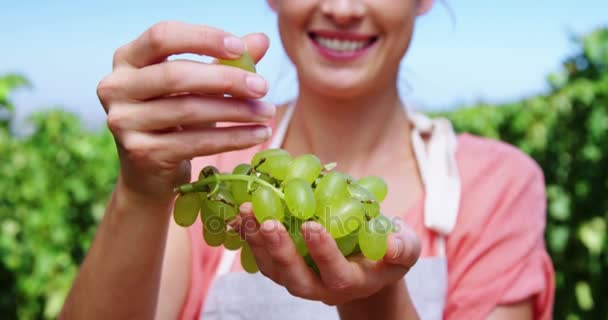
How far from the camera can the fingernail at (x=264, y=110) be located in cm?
130

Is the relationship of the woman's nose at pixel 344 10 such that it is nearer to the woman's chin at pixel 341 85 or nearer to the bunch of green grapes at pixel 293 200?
the woman's chin at pixel 341 85

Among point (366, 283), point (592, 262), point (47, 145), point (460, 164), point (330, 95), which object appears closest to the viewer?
point (366, 283)

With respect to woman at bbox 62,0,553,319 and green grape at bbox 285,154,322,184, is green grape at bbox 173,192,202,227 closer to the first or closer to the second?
woman at bbox 62,0,553,319

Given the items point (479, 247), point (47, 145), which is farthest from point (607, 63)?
point (47, 145)

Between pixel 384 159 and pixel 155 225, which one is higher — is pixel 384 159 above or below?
below

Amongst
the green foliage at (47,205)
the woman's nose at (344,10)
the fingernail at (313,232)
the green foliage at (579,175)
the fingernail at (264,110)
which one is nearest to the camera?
the fingernail at (313,232)

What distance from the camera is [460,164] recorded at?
2551 mm

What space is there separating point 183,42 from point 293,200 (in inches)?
14.8

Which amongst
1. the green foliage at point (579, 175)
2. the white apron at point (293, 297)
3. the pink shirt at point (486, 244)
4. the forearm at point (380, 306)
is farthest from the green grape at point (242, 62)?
the green foliage at point (579, 175)

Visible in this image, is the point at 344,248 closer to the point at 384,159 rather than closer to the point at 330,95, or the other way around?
the point at 330,95

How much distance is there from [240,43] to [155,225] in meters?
0.53

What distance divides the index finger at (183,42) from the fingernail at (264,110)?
0.37 feet

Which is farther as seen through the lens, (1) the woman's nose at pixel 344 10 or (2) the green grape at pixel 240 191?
(1) the woman's nose at pixel 344 10

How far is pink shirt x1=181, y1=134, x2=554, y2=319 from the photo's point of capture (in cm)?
226
